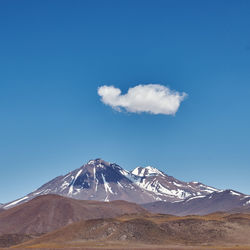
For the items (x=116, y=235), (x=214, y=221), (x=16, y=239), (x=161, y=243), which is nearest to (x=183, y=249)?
(x=161, y=243)

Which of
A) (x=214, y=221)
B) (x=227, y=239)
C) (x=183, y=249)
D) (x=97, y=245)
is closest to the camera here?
(x=183, y=249)

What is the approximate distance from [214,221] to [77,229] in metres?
48.3

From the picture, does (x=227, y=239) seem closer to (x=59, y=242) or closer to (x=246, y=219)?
(x=246, y=219)

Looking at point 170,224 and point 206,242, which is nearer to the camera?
point 206,242

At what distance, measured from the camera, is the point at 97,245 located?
464 feet

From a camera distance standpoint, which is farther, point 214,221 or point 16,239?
point 16,239

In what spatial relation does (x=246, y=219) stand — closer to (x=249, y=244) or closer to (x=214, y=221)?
(x=214, y=221)

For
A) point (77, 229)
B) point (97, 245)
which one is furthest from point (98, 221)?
point (97, 245)

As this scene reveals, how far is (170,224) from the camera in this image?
16950 cm

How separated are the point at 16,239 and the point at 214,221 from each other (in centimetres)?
7657

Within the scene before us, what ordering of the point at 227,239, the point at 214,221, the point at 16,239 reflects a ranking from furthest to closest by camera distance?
the point at 16,239 < the point at 214,221 < the point at 227,239

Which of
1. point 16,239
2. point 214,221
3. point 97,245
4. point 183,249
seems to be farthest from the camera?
point 16,239

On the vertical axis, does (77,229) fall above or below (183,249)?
above

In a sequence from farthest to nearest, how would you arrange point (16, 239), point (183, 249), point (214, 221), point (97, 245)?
1. point (16, 239)
2. point (214, 221)
3. point (97, 245)
4. point (183, 249)
